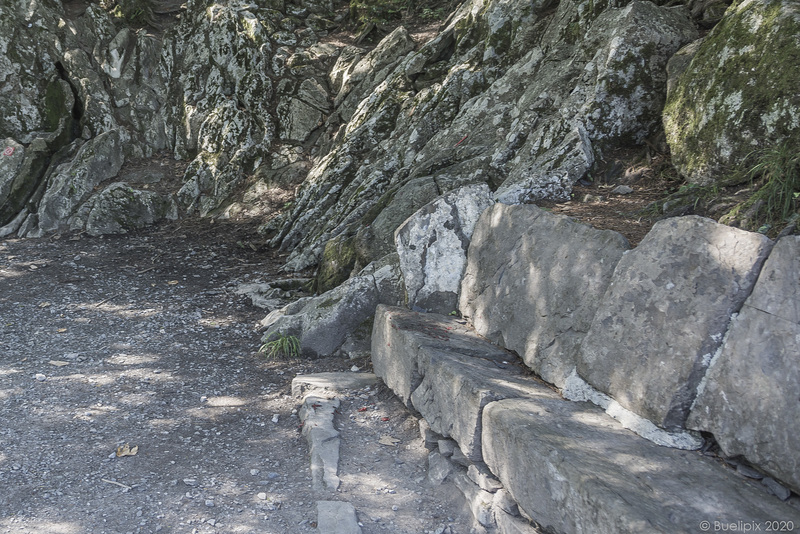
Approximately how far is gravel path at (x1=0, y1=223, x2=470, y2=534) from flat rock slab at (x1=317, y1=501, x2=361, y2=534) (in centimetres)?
6

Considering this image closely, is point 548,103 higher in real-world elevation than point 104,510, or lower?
higher

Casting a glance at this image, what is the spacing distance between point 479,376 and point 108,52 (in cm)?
1394

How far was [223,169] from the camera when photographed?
1212cm

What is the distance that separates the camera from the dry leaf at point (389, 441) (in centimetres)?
432

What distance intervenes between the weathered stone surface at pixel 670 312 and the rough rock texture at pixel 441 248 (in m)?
1.98

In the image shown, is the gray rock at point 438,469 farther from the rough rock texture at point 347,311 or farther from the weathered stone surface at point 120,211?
the weathered stone surface at point 120,211

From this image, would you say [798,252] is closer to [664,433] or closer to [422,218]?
[664,433]

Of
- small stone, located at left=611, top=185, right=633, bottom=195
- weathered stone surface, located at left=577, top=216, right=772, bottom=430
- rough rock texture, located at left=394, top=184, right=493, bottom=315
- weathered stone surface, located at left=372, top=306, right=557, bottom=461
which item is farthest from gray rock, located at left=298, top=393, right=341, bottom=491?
small stone, located at left=611, top=185, right=633, bottom=195

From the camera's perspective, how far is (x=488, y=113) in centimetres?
809

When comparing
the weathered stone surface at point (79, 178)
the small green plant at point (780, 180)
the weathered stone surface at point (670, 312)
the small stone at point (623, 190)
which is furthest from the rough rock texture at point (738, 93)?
the weathered stone surface at point (79, 178)

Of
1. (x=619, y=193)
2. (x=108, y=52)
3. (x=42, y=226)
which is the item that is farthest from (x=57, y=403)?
(x=108, y=52)

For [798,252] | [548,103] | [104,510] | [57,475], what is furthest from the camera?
[548,103]

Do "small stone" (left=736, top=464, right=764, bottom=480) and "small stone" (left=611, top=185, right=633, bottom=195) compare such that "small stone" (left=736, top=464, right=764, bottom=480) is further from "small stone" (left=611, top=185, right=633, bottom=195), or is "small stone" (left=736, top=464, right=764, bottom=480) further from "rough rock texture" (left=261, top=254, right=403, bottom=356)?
"rough rock texture" (left=261, top=254, right=403, bottom=356)

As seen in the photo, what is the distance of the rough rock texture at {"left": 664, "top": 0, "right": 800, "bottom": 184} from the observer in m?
4.16
